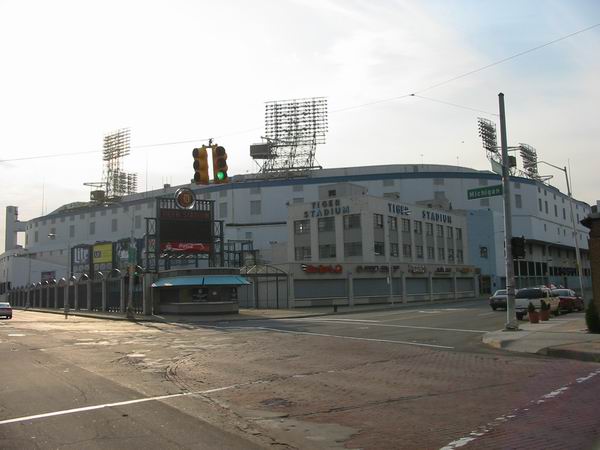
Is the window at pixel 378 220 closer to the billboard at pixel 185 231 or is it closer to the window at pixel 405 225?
the window at pixel 405 225

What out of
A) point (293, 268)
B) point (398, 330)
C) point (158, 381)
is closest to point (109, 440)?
point (158, 381)

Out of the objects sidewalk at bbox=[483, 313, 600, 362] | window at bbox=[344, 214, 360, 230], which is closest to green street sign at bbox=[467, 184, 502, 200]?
sidewalk at bbox=[483, 313, 600, 362]

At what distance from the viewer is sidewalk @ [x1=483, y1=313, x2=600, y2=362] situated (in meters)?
15.0

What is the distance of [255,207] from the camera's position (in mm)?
99938

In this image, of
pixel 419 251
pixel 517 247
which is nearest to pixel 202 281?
Answer: pixel 517 247

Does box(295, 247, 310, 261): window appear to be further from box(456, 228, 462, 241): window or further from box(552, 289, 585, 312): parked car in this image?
box(552, 289, 585, 312): parked car

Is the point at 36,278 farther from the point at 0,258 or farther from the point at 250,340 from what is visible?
the point at 250,340

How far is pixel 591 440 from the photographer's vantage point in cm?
691

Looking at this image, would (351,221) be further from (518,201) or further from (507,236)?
(518,201)

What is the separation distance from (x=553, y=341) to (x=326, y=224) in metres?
47.9

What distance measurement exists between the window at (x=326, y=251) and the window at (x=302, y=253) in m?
1.99

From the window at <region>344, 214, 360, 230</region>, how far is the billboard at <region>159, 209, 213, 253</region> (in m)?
18.3

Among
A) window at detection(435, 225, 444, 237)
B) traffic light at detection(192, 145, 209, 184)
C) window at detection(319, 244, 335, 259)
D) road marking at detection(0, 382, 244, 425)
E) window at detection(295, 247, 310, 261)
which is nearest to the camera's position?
road marking at detection(0, 382, 244, 425)

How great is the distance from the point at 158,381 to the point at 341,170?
96.9 m
